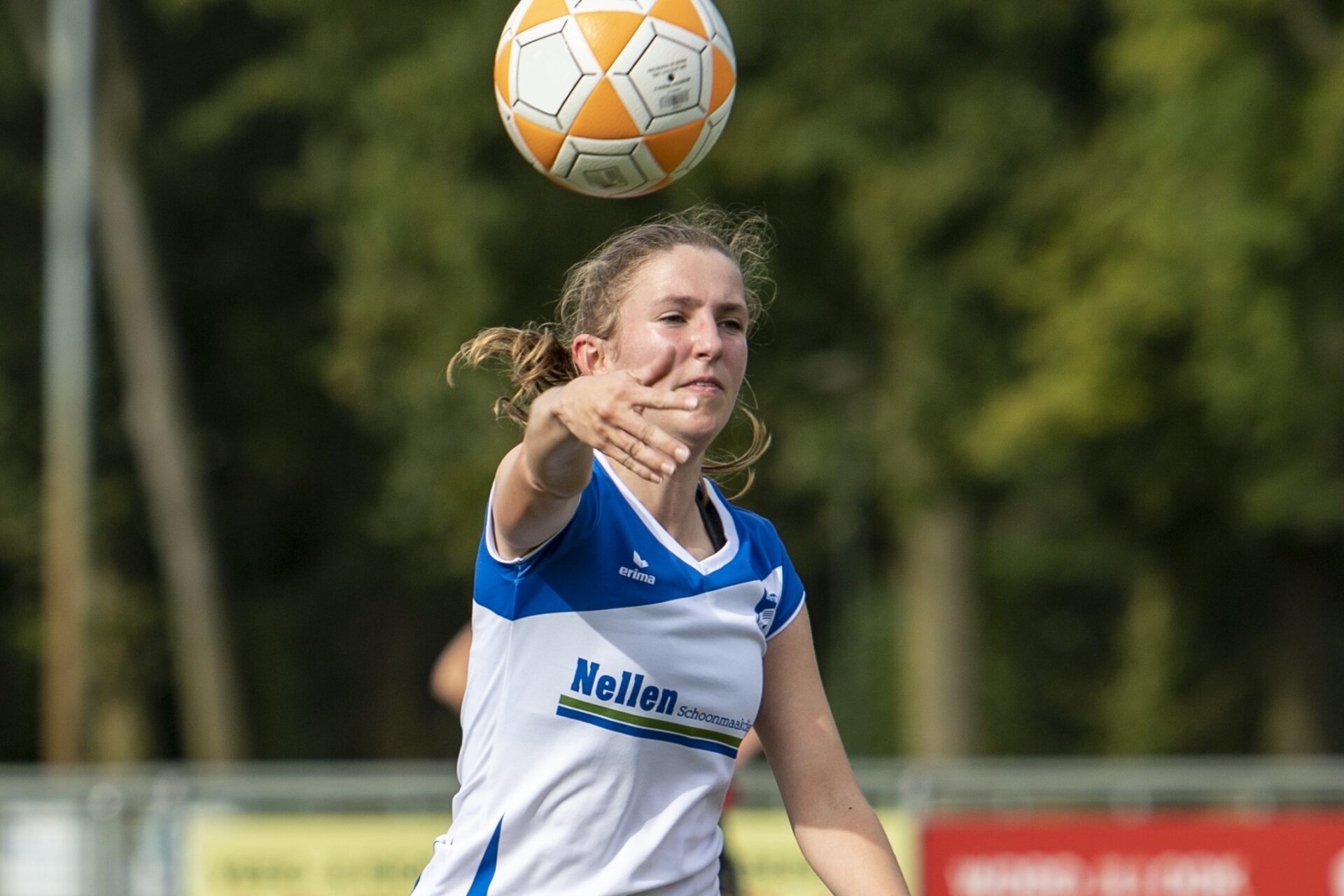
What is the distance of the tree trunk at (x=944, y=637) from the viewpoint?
18344 mm

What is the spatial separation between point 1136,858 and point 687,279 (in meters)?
6.86

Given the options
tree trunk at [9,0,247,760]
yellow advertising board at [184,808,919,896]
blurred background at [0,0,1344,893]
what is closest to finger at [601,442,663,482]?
yellow advertising board at [184,808,919,896]

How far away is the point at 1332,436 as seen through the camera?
15.9 meters

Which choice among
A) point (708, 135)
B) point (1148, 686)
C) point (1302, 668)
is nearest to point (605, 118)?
point (708, 135)

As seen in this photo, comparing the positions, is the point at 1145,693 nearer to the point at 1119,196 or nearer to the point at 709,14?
the point at 1119,196

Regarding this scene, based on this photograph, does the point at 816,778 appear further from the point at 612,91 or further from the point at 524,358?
the point at 612,91

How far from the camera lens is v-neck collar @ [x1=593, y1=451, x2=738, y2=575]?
131 inches

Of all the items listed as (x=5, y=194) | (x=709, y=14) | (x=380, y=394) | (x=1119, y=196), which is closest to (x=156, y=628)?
(x=5, y=194)

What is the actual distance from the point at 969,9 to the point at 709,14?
12633mm

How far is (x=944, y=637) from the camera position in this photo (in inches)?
723

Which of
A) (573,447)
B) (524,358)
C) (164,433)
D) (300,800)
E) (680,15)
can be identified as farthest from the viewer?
(164,433)

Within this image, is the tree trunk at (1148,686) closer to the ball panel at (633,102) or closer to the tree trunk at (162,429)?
the tree trunk at (162,429)

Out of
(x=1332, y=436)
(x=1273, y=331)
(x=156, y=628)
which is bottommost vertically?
(x=156, y=628)

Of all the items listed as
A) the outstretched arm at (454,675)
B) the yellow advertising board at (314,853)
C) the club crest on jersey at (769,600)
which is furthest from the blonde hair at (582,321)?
the yellow advertising board at (314,853)
